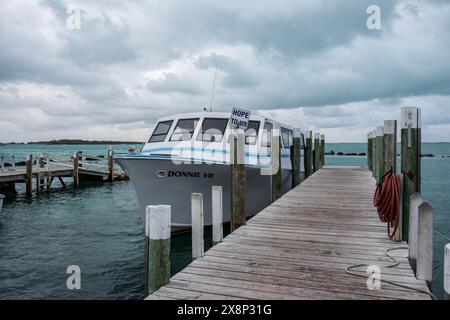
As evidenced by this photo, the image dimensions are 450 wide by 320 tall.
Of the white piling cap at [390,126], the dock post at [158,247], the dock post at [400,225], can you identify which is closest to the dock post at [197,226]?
the dock post at [158,247]

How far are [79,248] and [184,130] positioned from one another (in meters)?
4.75

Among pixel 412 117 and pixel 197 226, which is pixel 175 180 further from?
pixel 412 117

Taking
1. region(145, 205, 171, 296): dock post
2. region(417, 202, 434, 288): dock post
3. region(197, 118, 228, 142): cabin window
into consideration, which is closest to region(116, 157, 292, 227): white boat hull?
region(197, 118, 228, 142): cabin window

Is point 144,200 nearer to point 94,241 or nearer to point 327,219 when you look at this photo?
point 94,241

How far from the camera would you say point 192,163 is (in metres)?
10.4

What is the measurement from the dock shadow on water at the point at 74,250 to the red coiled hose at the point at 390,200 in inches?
204

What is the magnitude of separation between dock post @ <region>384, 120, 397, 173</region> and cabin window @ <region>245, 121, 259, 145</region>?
216 inches

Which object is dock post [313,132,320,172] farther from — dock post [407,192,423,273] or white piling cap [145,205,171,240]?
white piling cap [145,205,171,240]

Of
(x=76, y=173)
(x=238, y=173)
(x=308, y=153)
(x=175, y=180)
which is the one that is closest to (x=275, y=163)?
(x=175, y=180)

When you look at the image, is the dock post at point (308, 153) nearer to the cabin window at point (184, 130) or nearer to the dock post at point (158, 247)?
the cabin window at point (184, 130)

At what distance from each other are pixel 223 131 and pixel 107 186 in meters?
18.2

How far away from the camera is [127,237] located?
13.0 m

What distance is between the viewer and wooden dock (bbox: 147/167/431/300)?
3.84 m

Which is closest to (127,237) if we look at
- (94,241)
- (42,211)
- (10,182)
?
(94,241)
